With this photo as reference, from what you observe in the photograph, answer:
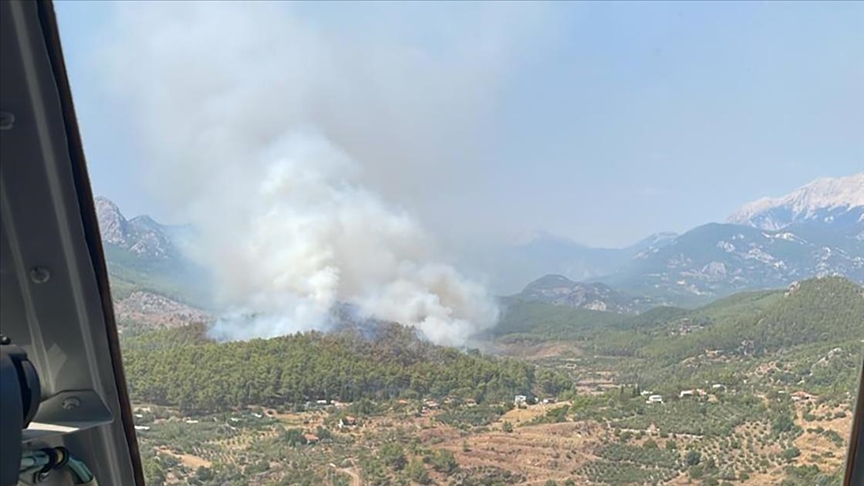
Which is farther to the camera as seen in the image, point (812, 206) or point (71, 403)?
point (812, 206)

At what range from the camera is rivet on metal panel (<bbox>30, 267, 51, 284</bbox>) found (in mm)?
899

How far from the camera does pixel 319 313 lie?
1190 millimetres

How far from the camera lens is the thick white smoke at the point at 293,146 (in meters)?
1.06

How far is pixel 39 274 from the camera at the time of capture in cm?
90

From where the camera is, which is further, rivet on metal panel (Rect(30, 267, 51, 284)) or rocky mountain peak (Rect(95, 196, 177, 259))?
rocky mountain peak (Rect(95, 196, 177, 259))

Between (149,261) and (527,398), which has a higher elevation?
(149,261)

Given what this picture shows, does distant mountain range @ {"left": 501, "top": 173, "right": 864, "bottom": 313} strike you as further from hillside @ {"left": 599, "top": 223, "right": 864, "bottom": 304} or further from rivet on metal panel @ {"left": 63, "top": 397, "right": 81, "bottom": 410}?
rivet on metal panel @ {"left": 63, "top": 397, "right": 81, "bottom": 410}

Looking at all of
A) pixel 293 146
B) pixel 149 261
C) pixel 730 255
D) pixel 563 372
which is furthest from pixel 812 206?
pixel 149 261

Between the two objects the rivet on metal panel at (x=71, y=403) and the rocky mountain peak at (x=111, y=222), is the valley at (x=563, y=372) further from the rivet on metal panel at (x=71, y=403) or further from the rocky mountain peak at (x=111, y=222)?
the rivet on metal panel at (x=71, y=403)

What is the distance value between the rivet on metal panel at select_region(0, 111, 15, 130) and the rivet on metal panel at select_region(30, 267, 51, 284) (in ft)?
0.65

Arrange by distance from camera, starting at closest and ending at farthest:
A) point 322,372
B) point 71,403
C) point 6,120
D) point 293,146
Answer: point 6,120
point 71,403
point 293,146
point 322,372

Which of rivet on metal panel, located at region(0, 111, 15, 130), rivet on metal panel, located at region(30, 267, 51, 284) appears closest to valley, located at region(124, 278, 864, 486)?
rivet on metal panel, located at region(30, 267, 51, 284)

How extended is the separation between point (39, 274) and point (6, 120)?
0.22 meters

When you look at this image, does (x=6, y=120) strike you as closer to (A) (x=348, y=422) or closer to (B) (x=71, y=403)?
(B) (x=71, y=403)
